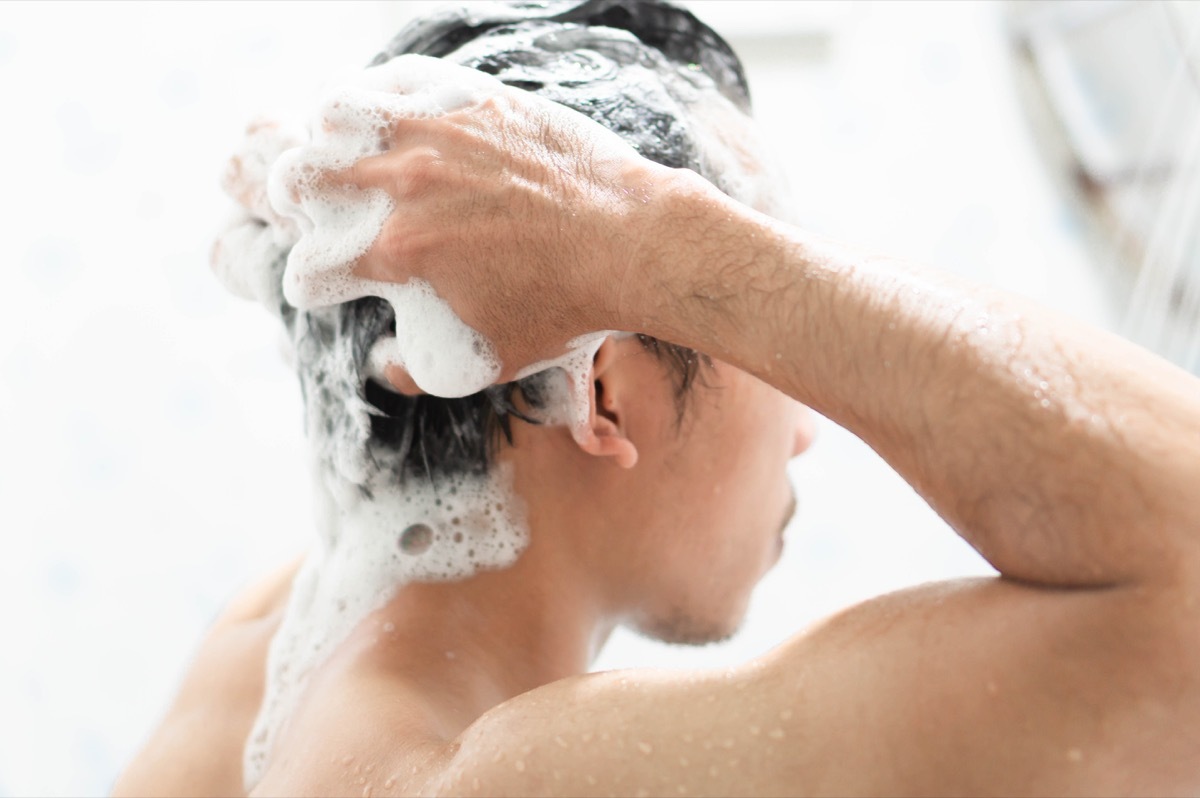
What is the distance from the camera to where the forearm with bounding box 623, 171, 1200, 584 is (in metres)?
0.57

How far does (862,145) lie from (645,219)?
1.67m

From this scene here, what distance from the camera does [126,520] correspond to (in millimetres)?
1469

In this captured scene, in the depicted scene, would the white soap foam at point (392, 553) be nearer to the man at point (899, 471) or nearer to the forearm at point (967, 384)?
the man at point (899, 471)

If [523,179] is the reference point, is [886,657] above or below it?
below

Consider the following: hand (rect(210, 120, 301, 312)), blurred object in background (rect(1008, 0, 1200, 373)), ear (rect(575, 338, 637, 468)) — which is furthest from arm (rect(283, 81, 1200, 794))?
blurred object in background (rect(1008, 0, 1200, 373))

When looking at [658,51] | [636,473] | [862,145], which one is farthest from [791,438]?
[862,145]

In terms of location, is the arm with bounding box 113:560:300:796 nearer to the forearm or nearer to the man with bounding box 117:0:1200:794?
the man with bounding box 117:0:1200:794

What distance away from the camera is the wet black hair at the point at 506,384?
2.85ft

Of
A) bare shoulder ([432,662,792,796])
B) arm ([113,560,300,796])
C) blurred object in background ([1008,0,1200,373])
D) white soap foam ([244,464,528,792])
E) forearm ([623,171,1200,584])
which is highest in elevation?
forearm ([623,171,1200,584])

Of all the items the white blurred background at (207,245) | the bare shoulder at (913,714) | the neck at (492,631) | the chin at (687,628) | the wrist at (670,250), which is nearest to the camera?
the bare shoulder at (913,714)

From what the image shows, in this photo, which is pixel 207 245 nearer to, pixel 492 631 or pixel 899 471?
pixel 492 631

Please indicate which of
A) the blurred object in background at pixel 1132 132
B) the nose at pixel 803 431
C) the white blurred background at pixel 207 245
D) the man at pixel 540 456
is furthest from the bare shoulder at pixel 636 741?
the blurred object in background at pixel 1132 132

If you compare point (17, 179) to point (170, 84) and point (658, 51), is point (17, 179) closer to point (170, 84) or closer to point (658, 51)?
point (170, 84)

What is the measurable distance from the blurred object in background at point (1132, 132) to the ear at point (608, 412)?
0.94 m
